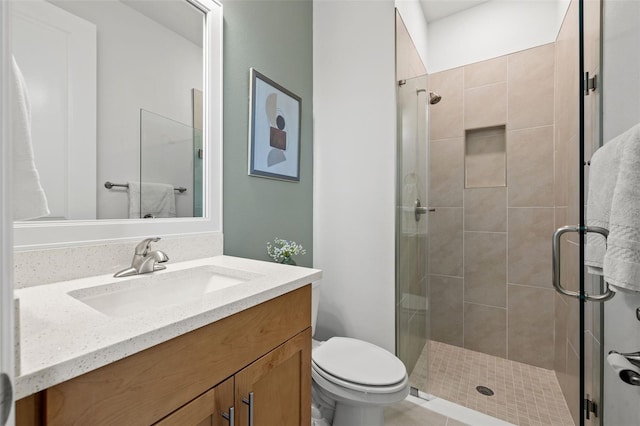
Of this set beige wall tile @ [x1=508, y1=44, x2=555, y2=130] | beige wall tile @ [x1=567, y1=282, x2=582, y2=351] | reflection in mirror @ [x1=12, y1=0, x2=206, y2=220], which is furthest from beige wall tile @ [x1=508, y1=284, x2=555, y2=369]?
reflection in mirror @ [x1=12, y1=0, x2=206, y2=220]

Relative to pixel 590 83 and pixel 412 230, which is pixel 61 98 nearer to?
pixel 590 83

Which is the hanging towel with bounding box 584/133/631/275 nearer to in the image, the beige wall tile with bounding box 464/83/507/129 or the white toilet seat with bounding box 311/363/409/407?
→ the white toilet seat with bounding box 311/363/409/407

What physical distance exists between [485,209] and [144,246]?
2.26 meters

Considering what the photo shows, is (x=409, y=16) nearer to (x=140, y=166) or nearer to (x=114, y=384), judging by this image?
(x=140, y=166)

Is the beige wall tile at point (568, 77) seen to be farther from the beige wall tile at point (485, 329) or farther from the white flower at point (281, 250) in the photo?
the white flower at point (281, 250)

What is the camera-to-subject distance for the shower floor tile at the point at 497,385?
5.13ft


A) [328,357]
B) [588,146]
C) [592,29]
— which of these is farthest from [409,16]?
[328,357]

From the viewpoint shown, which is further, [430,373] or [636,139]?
[430,373]

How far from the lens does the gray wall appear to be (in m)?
1.36

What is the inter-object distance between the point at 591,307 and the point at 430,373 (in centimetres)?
122

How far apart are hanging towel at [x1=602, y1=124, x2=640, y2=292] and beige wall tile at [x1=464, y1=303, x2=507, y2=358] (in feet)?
5.77

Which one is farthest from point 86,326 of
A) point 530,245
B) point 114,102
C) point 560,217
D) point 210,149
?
point 530,245

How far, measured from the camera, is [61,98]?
0.85m

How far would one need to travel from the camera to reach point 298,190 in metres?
1.83
